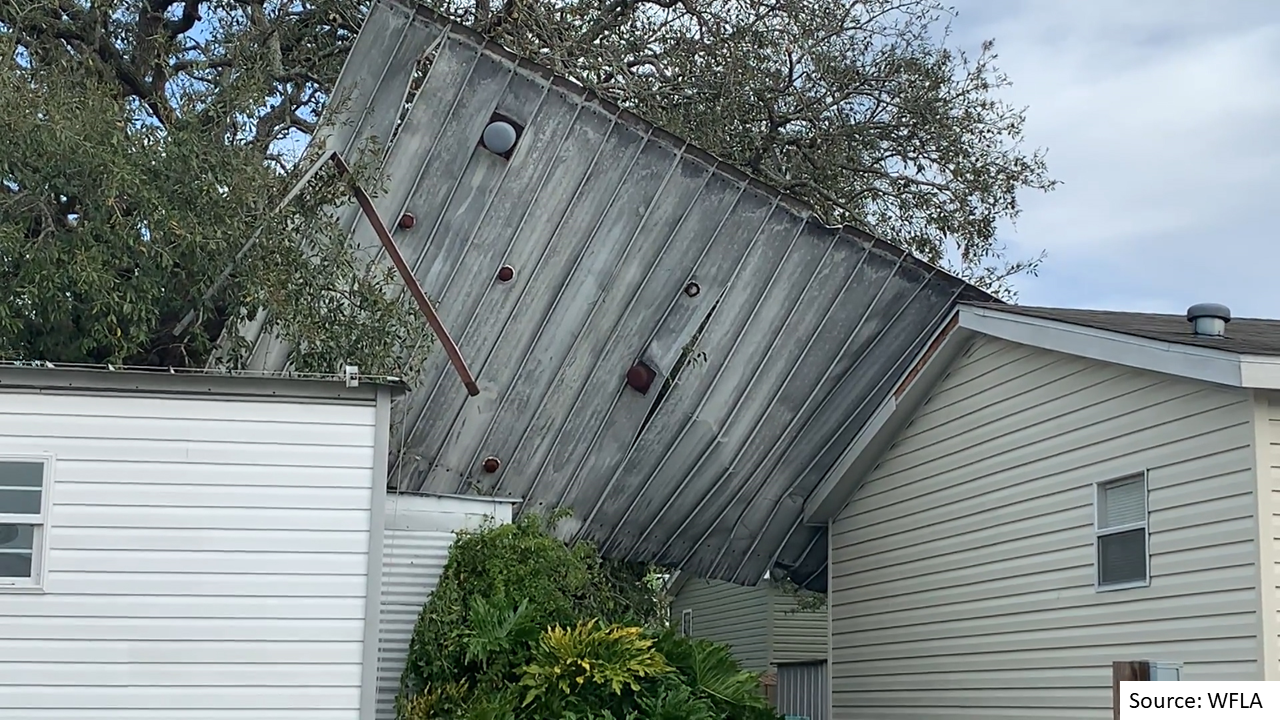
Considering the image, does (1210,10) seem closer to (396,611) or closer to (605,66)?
(605,66)

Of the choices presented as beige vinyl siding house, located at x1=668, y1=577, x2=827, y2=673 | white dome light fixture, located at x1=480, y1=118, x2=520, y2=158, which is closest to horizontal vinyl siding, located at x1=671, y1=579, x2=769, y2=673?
beige vinyl siding house, located at x1=668, y1=577, x2=827, y2=673

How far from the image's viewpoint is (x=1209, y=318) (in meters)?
9.73

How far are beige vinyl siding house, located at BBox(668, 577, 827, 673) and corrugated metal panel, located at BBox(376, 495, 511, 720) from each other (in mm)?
11627

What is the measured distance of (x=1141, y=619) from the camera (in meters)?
9.34

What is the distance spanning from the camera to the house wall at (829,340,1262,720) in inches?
343

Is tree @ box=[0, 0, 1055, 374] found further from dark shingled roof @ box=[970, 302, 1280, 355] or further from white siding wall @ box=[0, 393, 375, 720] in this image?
dark shingled roof @ box=[970, 302, 1280, 355]

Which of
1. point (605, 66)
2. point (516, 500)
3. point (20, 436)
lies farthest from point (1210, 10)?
point (20, 436)

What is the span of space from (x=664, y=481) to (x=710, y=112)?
5320 mm

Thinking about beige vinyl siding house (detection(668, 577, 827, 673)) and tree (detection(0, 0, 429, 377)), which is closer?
tree (detection(0, 0, 429, 377))

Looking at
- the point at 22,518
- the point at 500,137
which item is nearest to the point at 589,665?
the point at 22,518

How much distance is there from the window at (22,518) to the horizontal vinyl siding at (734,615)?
16.6 meters

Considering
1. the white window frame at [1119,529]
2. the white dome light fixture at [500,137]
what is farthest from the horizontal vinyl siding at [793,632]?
the white window frame at [1119,529]

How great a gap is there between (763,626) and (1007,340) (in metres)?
14.4

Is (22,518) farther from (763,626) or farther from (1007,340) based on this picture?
(763,626)
